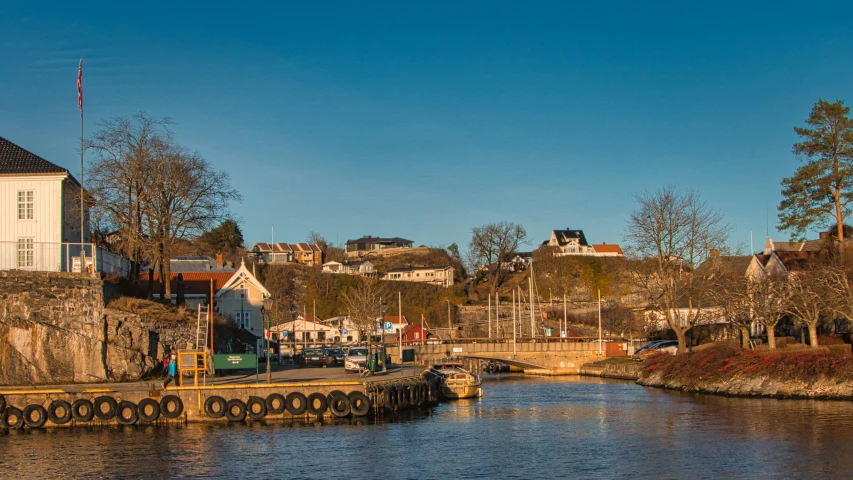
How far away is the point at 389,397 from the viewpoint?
4419cm

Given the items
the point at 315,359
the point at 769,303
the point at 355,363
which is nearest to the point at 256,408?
the point at 355,363

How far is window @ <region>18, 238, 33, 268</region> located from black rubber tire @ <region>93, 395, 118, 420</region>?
1268cm

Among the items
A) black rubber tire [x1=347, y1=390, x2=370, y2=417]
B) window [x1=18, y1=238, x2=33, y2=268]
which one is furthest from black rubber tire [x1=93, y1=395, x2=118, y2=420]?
window [x1=18, y1=238, x2=33, y2=268]

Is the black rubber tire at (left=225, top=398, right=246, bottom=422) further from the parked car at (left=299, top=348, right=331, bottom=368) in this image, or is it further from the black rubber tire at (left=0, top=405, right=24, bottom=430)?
the parked car at (left=299, top=348, right=331, bottom=368)

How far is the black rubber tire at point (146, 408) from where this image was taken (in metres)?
39.6

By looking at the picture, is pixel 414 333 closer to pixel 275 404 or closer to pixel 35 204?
pixel 35 204

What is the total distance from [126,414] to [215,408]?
4091mm

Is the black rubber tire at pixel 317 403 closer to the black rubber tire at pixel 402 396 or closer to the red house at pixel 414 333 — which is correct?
the black rubber tire at pixel 402 396

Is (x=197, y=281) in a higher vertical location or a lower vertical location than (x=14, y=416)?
higher

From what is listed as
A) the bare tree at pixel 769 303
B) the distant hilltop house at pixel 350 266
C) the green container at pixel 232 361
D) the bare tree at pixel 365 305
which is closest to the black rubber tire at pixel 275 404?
the green container at pixel 232 361

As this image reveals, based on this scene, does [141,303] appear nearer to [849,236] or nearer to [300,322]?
[849,236]

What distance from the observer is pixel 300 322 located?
120000mm

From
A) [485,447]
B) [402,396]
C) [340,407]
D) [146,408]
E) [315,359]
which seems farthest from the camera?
[315,359]

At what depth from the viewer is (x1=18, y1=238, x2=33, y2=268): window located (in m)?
48.1
